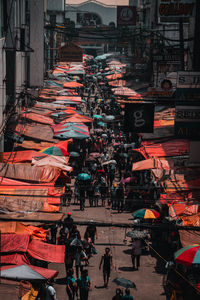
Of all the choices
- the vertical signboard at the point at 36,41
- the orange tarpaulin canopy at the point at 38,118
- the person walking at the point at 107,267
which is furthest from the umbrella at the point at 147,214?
the vertical signboard at the point at 36,41

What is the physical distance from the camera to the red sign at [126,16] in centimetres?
7031

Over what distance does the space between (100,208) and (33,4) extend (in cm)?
2014

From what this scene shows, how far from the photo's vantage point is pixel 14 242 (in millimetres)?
14859

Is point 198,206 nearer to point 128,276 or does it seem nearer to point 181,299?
point 128,276

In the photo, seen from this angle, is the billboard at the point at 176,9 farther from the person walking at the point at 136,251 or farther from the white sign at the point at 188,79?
the person walking at the point at 136,251

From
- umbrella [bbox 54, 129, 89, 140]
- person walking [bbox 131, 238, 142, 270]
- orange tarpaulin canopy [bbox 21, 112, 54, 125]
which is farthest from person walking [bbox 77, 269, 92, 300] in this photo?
orange tarpaulin canopy [bbox 21, 112, 54, 125]

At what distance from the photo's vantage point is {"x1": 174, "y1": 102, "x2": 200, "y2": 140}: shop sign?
69.2 ft

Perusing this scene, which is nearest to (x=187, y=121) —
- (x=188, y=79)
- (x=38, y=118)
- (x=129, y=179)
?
(x=188, y=79)

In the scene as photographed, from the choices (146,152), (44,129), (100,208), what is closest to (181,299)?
(100,208)

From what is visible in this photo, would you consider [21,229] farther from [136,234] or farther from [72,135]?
[72,135]

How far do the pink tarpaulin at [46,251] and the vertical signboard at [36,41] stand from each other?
82.7 ft

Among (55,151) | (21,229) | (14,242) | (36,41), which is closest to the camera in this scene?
(14,242)

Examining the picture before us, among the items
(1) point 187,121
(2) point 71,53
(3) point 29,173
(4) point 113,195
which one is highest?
(2) point 71,53

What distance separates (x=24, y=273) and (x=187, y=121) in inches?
410
